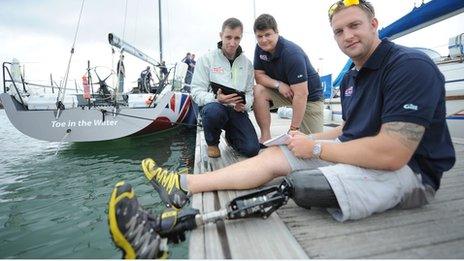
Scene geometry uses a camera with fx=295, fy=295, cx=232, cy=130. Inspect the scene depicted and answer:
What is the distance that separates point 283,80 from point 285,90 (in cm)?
18

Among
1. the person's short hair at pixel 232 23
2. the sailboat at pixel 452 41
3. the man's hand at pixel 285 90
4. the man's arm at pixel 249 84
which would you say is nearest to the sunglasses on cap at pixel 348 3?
the person's short hair at pixel 232 23

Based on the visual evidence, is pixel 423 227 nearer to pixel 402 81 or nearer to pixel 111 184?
pixel 402 81

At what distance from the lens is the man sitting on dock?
328cm

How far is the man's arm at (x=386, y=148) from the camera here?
145 centimetres

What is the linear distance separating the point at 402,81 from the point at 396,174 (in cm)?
51

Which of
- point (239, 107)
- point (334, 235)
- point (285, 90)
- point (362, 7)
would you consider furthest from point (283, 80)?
point (334, 235)

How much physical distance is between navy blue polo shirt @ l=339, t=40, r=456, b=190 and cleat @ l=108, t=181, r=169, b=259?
1294 millimetres

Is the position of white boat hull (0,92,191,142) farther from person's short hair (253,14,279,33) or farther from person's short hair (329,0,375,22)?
person's short hair (329,0,375,22)

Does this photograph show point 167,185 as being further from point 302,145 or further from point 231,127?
point 231,127

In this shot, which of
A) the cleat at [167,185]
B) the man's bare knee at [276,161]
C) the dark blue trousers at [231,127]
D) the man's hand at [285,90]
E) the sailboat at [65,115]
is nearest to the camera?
the cleat at [167,185]

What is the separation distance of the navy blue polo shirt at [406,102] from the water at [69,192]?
4.79ft

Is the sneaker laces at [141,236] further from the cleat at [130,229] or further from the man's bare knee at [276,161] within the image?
the man's bare knee at [276,161]

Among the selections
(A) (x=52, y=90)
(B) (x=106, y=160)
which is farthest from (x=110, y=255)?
(A) (x=52, y=90)

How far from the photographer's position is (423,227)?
1553mm
